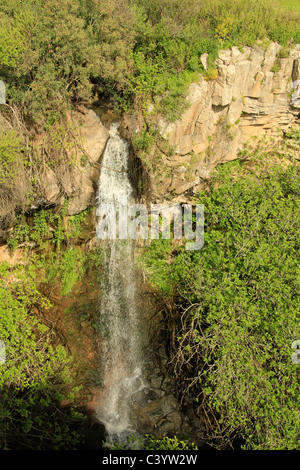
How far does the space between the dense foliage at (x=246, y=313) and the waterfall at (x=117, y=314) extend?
41.4 inches

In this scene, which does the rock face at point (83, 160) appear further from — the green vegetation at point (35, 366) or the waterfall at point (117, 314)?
the green vegetation at point (35, 366)

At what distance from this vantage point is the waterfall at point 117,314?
8016mm

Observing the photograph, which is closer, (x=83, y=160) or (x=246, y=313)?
(x=246, y=313)

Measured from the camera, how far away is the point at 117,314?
9469 millimetres

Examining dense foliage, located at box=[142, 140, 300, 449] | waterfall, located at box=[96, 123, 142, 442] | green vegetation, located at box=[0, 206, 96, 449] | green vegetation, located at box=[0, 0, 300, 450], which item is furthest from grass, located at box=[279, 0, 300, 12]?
green vegetation, located at box=[0, 206, 96, 449]

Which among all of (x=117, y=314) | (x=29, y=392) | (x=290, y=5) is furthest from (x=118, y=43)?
(x=29, y=392)

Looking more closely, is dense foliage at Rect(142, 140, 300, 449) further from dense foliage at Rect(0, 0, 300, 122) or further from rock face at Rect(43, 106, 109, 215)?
dense foliage at Rect(0, 0, 300, 122)

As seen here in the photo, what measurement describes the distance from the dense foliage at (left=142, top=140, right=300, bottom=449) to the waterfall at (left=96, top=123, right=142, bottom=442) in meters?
1.05

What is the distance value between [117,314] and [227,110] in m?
6.73

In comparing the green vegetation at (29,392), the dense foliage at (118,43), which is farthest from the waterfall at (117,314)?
the dense foliage at (118,43)

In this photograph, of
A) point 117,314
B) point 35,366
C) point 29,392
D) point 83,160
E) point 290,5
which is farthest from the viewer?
point 290,5

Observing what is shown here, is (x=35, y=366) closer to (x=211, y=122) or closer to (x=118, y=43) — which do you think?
(x=211, y=122)

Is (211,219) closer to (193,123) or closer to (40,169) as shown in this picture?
(193,123)
